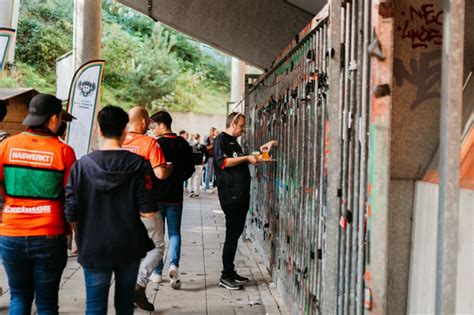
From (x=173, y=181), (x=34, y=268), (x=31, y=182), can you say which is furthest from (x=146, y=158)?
(x=34, y=268)

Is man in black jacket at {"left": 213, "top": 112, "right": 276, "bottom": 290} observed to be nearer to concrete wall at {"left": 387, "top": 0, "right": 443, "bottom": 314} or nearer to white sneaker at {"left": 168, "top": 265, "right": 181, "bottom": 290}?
white sneaker at {"left": 168, "top": 265, "right": 181, "bottom": 290}

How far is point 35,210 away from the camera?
3.79 meters

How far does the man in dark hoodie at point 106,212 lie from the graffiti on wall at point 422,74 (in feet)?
5.67

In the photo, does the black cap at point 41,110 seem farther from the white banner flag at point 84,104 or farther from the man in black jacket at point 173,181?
the white banner flag at point 84,104

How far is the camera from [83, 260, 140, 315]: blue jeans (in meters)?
3.68

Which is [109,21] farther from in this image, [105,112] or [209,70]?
[105,112]

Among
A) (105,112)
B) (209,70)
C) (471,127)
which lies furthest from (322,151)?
(209,70)

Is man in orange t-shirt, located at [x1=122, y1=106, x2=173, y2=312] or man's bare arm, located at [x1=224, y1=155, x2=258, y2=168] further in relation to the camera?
man's bare arm, located at [x1=224, y1=155, x2=258, y2=168]

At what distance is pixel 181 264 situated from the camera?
7.64 meters

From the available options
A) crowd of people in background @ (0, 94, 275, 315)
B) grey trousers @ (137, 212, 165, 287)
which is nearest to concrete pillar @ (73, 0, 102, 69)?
grey trousers @ (137, 212, 165, 287)

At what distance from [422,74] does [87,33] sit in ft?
31.8

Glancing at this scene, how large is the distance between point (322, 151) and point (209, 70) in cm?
4687

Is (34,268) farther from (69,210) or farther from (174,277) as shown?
(174,277)

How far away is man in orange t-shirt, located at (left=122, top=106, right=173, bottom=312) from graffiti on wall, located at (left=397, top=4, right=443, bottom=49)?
2724mm
